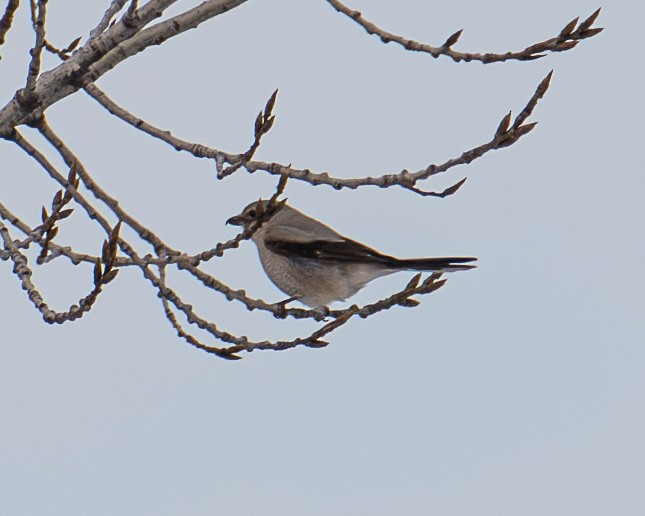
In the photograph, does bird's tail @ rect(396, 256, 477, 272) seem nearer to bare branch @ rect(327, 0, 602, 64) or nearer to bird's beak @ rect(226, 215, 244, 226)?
bare branch @ rect(327, 0, 602, 64)

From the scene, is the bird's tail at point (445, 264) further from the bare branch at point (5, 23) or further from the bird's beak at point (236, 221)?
the bare branch at point (5, 23)

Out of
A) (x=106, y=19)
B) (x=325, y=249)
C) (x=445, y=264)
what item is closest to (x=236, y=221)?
(x=325, y=249)

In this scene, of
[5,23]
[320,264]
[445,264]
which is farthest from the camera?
[320,264]

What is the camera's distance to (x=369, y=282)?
25.7 ft

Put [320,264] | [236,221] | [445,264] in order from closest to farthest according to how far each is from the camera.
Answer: [445,264], [320,264], [236,221]

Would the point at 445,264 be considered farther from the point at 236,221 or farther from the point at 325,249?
the point at 236,221

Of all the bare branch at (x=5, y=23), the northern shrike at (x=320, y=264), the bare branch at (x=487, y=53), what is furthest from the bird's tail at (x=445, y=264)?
the bare branch at (x=5, y=23)

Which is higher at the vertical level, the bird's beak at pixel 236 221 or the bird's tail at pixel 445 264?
the bird's beak at pixel 236 221

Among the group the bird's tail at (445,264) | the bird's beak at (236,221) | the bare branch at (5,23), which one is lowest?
the bird's tail at (445,264)

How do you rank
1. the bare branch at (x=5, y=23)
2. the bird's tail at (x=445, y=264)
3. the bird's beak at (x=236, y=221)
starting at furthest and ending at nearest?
the bird's beak at (x=236, y=221) < the bird's tail at (x=445, y=264) < the bare branch at (x=5, y=23)

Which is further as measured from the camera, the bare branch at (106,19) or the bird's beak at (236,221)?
the bird's beak at (236,221)

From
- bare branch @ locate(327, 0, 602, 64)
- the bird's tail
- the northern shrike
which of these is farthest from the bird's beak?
bare branch @ locate(327, 0, 602, 64)

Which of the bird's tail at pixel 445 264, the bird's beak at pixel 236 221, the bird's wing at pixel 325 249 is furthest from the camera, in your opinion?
the bird's beak at pixel 236 221

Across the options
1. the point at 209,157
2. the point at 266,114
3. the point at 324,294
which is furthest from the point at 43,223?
the point at 324,294
